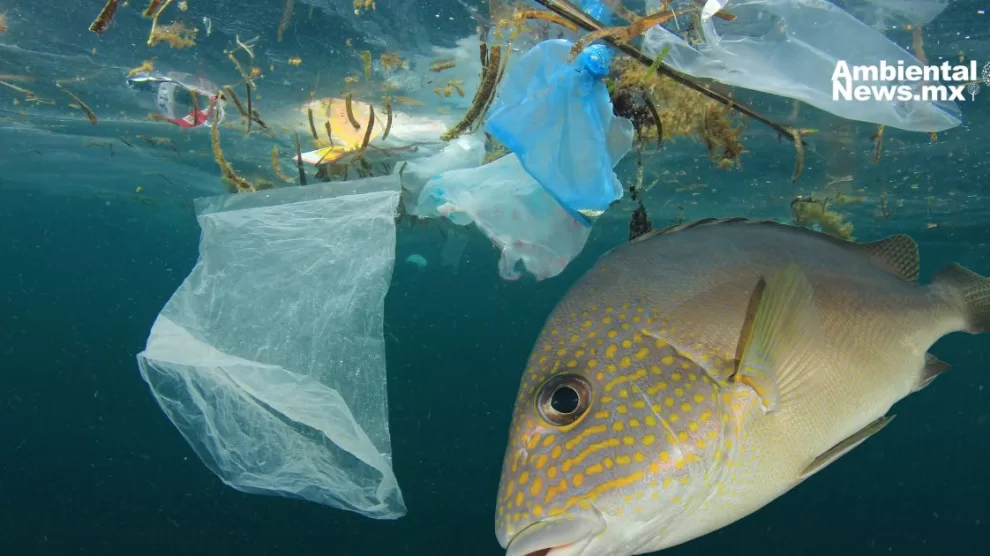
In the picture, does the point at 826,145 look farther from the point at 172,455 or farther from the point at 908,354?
the point at 172,455

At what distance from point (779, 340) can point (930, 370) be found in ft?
4.96

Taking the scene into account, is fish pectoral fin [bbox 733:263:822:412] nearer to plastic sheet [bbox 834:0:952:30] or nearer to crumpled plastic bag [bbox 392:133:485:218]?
crumpled plastic bag [bbox 392:133:485:218]

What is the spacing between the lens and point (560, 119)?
335 cm

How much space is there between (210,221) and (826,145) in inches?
451

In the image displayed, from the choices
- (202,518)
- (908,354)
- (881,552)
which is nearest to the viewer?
(908,354)

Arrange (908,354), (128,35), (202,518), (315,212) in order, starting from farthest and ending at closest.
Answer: (202,518), (128,35), (315,212), (908,354)

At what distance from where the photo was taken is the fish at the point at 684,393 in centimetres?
169

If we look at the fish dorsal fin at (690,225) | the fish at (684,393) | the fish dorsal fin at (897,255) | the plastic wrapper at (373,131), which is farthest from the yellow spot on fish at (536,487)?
the plastic wrapper at (373,131)

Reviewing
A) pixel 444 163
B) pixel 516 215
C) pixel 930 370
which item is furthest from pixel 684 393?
pixel 444 163

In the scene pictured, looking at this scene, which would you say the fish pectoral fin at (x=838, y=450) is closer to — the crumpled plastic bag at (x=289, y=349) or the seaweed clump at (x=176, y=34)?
the crumpled plastic bag at (x=289, y=349)

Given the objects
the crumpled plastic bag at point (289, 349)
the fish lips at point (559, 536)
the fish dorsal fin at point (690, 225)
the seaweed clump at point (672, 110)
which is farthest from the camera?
the seaweed clump at point (672, 110)

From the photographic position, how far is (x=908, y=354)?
2.53 m

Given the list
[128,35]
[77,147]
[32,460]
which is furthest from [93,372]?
[128,35]

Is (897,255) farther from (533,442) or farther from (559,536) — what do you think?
(559,536)
